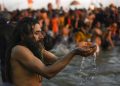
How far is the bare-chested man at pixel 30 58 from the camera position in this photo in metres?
4.20

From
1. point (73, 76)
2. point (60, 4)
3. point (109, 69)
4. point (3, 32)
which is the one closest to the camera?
point (3, 32)

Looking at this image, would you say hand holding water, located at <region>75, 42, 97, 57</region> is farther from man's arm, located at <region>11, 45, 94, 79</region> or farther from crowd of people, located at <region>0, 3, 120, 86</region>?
crowd of people, located at <region>0, 3, 120, 86</region>

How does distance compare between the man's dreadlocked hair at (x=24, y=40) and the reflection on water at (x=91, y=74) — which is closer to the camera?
the man's dreadlocked hair at (x=24, y=40)

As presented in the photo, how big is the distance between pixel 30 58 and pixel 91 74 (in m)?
5.51

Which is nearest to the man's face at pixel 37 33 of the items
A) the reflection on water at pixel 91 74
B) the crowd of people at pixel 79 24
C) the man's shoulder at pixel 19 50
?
the man's shoulder at pixel 19 50

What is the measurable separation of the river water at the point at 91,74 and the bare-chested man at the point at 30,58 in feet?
14.2


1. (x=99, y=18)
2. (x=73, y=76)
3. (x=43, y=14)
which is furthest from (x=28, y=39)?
(x=99, y=18)

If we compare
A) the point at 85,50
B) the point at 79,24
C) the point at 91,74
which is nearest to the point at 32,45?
the point at 85,50

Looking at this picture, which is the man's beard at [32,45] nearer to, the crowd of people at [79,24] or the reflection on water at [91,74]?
the reflection on water at [91,74]

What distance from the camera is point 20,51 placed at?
167 inches

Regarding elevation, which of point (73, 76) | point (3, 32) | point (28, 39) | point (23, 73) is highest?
point (28, 39)

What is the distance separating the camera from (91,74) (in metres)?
9.63

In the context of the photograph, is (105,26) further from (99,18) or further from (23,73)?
(23,73)

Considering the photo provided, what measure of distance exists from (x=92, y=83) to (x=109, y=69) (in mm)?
2311
